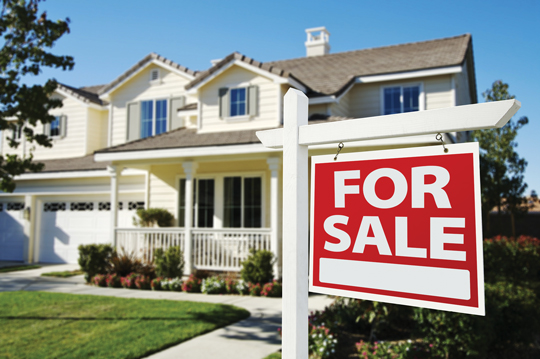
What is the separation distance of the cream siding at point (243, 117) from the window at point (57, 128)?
735 centimetres

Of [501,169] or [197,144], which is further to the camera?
[501,169]

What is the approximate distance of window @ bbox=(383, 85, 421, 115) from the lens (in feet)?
44.2

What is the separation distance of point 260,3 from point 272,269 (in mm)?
6171

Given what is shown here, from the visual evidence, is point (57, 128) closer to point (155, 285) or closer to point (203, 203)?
point (203, 203)

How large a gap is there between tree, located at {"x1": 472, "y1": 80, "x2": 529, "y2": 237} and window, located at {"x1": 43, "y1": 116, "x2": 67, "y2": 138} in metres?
→ 15.5

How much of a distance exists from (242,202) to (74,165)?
275 inches

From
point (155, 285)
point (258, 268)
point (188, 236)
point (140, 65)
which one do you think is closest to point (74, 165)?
point (140, 65)

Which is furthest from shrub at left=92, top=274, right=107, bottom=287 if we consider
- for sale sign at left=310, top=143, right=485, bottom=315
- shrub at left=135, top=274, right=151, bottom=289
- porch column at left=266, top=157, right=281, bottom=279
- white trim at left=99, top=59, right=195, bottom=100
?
for sale sign at left=310, top=143, right=485, bottom=315

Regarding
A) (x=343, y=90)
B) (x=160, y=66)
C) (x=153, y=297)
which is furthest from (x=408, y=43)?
(x=153, y=297)

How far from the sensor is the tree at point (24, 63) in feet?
24.2

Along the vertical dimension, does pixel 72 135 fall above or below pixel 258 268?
above

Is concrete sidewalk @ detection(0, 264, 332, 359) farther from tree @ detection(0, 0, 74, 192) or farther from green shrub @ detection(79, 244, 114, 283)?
tree @ detection(0, 0, 74, 192)

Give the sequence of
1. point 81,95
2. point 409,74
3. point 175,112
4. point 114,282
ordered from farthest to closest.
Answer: point 81,95, point 175,112, point 409,74, point 114,282

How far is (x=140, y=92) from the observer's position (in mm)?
15688
